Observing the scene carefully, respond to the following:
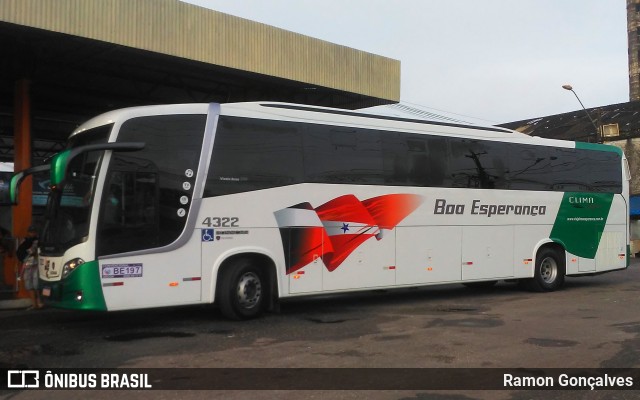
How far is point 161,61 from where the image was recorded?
14719 mm

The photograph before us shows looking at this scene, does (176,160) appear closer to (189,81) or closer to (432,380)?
(432,380)

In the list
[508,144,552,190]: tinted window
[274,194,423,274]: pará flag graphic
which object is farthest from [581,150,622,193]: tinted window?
[274,194,423,274]: pará flag graphic

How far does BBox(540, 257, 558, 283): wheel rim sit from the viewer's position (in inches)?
603

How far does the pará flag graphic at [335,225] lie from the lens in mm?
10922

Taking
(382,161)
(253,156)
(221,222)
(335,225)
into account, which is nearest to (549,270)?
(382,161)

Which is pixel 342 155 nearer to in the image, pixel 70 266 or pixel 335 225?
pixel 335 225

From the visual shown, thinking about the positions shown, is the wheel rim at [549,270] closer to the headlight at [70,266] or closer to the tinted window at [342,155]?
the tinted window at [342,155]

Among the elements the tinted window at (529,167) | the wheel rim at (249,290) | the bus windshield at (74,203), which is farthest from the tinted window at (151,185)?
the tinted window at (529,167)

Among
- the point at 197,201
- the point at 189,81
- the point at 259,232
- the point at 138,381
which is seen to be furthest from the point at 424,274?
the point at 189,81

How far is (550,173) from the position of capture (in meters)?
15.2

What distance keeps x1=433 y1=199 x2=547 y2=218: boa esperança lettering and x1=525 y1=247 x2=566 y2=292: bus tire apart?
115cm

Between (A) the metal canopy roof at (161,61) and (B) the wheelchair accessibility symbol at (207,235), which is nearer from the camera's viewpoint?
(B) the wheelchair accessibility symbol at (207,235)

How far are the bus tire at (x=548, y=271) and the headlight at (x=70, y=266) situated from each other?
430 inches

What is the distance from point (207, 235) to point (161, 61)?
6.56 m
